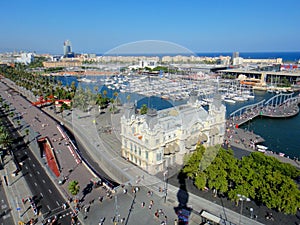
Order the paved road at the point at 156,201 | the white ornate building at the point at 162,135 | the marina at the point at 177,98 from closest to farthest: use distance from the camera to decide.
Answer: the paved road at the point at 156,201
the white ornate building at the point at 162,135
the marina at the point at 177,98

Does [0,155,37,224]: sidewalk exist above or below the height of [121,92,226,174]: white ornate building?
below

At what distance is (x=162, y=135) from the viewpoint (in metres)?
27.0

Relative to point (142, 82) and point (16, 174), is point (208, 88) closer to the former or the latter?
point (142, 82)

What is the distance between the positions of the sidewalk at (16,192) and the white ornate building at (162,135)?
13.1m

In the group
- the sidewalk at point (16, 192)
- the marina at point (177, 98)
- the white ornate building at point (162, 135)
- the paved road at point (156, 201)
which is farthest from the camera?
the marina at point (177, 98)

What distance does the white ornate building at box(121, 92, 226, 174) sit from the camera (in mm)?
26903

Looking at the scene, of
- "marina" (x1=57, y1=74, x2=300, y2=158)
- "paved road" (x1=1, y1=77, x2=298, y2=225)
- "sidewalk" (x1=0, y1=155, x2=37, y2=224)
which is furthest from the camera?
"marina" (x1=57, y1=74, x2=300, y2=158)

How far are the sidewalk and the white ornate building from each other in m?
13.1

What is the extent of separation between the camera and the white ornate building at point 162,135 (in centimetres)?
2690

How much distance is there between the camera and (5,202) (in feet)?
80.3

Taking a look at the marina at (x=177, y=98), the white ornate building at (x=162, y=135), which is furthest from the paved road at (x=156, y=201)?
the marina at (x=177, y=98)

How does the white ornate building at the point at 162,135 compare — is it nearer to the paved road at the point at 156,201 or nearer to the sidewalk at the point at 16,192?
the paved road at the point at 156,201

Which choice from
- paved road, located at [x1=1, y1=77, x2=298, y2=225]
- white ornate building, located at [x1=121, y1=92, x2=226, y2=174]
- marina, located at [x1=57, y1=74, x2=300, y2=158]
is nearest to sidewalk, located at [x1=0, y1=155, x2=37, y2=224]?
paved road, located at [x1=1, y1=77, x2=298, y2=225]

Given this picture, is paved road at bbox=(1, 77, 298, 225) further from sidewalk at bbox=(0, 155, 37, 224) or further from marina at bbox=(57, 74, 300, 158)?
marina at bbox=(57, 74, 300, 158)
